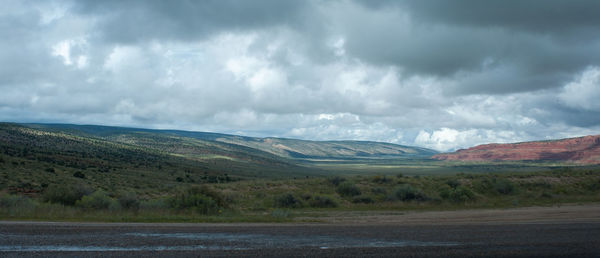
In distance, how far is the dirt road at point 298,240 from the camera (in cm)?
985

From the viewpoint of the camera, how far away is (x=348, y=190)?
3553 centimetres

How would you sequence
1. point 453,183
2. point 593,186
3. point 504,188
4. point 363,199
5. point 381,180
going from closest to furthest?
point 363,199 → point 504,188 → point 593,186 → point 453,183 → point 381,180

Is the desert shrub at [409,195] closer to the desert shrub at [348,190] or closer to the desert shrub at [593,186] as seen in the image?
the desert shrub at [348,190]

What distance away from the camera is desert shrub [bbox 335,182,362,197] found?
35094 millimetres

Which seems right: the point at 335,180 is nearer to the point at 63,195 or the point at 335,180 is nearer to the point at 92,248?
the point at 63,195

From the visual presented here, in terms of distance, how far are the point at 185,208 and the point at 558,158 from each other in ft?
630

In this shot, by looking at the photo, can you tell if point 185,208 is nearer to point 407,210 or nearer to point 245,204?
point 245,204

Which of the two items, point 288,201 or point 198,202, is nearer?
point 198,202

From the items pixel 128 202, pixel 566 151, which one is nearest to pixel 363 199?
pixel 128 202

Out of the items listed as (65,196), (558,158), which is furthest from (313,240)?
(558,158)

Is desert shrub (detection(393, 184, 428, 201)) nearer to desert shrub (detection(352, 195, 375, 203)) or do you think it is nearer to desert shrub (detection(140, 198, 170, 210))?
desert shrub (detection(352, 195, 375, 203))

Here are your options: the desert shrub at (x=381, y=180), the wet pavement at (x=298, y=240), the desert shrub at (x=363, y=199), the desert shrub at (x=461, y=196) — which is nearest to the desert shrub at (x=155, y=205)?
the wet pavement at (x=298, y=240)

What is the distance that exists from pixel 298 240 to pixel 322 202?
59.3 ft

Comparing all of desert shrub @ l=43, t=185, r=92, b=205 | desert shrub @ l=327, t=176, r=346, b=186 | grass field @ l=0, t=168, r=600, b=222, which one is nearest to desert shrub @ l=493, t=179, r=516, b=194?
grass field @ l=0, t=168, r=600, b=222
